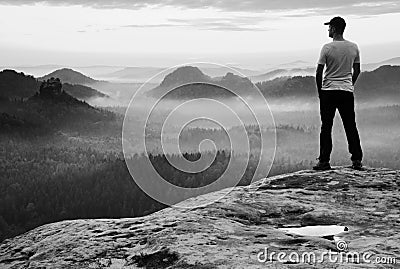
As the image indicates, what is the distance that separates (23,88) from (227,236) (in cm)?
14040

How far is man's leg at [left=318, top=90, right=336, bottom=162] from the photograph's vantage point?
13766 mm

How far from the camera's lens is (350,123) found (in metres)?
13.9

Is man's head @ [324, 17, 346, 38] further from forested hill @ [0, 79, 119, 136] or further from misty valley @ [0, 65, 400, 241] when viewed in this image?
forested hill @ [0, 79, 119, 136]

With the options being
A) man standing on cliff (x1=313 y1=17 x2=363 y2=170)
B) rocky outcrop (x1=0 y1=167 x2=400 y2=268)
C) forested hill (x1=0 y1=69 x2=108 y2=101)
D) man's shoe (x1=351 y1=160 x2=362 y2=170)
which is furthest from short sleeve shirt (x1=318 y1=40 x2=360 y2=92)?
forested hill (x1=0 y1=69 x2=108 y2=101)

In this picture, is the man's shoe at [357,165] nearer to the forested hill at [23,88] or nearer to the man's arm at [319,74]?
the man's arm at [319,74]

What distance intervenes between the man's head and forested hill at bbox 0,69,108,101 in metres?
130

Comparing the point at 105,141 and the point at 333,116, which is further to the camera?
the point at 105,141

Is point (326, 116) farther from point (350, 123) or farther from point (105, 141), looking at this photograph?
point (105, 141)

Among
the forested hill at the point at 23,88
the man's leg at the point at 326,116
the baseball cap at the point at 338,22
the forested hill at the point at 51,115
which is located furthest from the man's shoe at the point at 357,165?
the forested hill at the point at 23,88

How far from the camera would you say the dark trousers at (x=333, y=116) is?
13750mm

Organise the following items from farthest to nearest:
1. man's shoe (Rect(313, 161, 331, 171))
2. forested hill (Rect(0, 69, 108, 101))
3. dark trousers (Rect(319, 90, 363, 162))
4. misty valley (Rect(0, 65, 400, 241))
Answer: forested hill (Rect(0, 69, 108, 101)), misty valley (Rect(0, 65, 400, 241)), dark trousers (Rect(319, 90, 363, 162)), man's shoe (Rect(313, 161, 331, 171))

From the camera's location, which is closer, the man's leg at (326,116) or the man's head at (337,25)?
the man's head at (337,25)

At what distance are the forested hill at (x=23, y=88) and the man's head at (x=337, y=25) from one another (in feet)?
426

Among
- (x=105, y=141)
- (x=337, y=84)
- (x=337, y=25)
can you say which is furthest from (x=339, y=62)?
(x=105, y=141)
